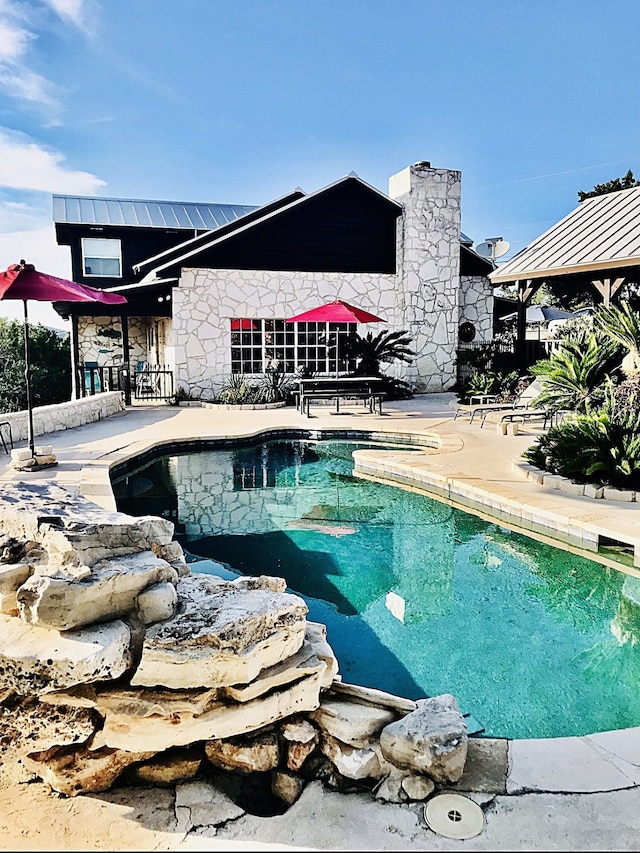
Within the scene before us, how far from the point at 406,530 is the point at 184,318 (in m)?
11.8

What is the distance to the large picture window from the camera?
18.5 metres

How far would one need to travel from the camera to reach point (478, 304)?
67.4ft

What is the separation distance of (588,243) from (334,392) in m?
6.26

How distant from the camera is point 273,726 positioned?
3.23m

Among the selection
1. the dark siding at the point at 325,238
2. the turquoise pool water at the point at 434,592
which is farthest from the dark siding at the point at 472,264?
the turquoise pool water at the point at 434,592

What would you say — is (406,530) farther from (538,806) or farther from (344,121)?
(344,121)

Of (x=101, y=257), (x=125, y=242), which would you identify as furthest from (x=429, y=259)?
(x=101, y=257)

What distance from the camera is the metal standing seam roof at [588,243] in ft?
38.8

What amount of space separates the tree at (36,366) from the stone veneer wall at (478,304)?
52.7ft

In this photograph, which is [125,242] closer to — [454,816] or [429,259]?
[429,259]

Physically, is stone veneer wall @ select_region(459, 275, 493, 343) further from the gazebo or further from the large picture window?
the gazebo

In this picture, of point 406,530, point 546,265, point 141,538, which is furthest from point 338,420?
point 141,538

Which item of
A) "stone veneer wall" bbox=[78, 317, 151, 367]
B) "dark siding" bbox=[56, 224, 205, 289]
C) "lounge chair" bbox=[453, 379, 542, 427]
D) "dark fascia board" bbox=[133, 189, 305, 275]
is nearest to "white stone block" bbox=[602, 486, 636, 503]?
"lounge chair" bbox=[453, 379, 542, 427]

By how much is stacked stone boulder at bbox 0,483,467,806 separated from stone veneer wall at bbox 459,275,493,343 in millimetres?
18279
